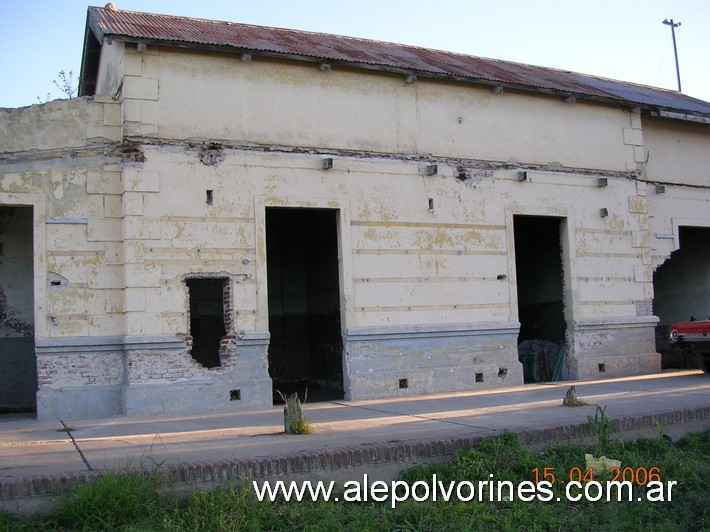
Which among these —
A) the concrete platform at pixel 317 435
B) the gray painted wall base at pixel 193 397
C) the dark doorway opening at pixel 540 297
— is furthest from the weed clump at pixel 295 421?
the dark doorway opening at pixel 540 297

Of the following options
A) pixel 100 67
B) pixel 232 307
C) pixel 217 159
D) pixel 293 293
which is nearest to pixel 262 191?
pixel 217 159

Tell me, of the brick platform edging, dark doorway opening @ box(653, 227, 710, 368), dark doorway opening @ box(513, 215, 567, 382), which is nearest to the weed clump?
the brick platform edging

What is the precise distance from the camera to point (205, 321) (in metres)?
18.0

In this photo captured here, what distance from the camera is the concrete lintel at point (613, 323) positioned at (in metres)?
16.6

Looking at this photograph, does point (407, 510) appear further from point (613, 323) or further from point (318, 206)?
point (613, 323)

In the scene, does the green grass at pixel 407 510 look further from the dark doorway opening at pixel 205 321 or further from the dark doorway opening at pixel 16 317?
the dark doorway opening at pixel 205 321

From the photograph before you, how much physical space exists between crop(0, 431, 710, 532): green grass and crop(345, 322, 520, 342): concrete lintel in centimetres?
599

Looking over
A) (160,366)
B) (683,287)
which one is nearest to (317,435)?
(160,366)

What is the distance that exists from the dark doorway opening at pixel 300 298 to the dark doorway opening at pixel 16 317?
19.7ft

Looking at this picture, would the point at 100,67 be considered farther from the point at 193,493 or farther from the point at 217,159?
the point at 193,493

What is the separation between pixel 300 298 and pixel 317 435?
418 inches

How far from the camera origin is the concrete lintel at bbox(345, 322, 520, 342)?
14266 mm

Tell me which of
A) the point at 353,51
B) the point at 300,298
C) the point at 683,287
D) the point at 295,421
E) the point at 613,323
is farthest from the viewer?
the point at 683,287

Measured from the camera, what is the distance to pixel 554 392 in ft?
45.8
